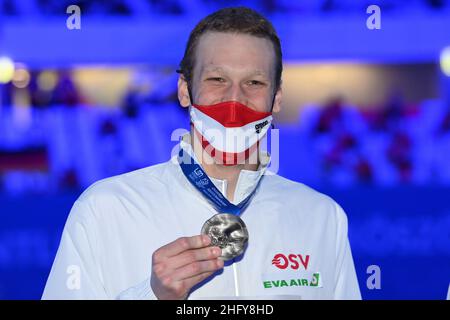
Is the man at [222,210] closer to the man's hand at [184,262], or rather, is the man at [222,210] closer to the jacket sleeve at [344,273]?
the jacket sleeve at [344,273]

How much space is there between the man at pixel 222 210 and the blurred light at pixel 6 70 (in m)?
2.91

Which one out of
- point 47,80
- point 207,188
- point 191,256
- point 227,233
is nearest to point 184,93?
point 207,188

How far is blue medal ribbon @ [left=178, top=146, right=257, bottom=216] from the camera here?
2406mm

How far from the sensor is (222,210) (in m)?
2.43

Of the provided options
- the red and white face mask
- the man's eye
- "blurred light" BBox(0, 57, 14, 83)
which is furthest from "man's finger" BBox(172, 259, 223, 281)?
"blurred light" BBox(0, 57, 14, 83)

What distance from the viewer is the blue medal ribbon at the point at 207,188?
2406mm

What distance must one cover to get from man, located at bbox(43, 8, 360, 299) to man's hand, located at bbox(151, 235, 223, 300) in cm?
16

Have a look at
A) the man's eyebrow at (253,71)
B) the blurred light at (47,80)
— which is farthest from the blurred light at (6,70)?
the man's eyebrow at (253,71)

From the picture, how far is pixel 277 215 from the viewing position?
253 cm

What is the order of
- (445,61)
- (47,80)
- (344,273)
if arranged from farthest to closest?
(445,61) < (47,80) < (344,273)

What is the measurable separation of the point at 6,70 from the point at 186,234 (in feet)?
10.5

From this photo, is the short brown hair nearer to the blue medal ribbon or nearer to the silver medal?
the blue medal ribbon

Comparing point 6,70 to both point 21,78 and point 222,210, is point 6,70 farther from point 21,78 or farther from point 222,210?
point 222,210
